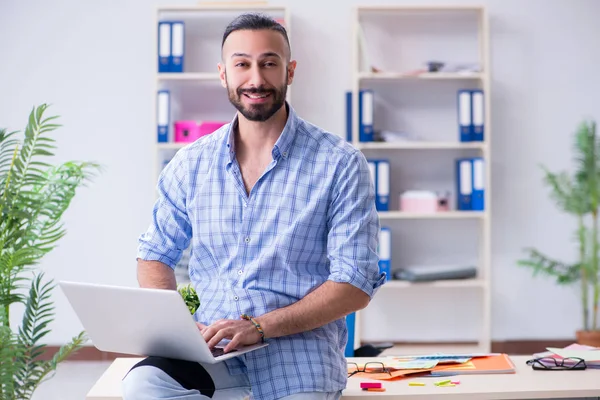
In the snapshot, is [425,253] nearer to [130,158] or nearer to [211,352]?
[130,158]

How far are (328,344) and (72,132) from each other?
3255mm

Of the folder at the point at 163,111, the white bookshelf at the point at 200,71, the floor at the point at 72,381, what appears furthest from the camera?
the white bookshelf at the point at 200,71

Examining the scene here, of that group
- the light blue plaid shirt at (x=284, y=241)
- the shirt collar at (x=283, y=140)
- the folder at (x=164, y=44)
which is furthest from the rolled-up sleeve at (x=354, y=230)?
the folder at (x=164, y=44)

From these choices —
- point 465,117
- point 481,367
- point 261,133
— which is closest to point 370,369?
point 481,367

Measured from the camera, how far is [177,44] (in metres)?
4.50

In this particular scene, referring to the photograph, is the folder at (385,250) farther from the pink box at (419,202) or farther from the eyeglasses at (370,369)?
the eyeglasses at (370,369)

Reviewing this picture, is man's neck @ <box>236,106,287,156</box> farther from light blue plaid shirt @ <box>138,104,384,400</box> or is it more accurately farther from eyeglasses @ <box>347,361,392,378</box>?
eyeglasses @ <box>347,361,392,378</box>

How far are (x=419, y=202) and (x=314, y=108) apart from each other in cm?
84

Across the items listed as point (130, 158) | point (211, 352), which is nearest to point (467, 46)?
point (130, 158)

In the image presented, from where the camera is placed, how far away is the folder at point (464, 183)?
455 cm

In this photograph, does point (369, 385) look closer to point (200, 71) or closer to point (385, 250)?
point (385, 250)

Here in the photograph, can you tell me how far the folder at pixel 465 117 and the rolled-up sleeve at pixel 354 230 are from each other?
2.61 m

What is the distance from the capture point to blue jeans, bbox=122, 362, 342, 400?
1747mm

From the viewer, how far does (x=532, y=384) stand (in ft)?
6.53
